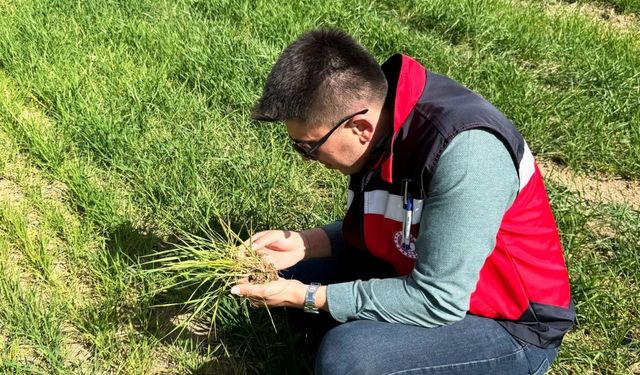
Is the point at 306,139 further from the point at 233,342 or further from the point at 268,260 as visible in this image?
the point at 233,342

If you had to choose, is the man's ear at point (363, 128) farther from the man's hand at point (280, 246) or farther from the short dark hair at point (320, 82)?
the man's hand at point (280, 246)

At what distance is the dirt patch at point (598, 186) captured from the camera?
3150 millimetres

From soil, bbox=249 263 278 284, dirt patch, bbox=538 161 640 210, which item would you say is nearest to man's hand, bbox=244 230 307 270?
soil, bbox=249 263 278 284

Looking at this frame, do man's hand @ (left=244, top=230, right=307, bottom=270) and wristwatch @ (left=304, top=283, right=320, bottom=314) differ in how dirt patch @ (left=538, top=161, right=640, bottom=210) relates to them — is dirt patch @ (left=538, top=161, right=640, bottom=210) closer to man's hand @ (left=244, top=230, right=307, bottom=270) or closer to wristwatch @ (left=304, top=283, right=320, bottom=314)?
man's hand @ (left=244, top=230, right=307, bottom=270)

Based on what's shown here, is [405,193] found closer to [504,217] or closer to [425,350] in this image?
[504,217]

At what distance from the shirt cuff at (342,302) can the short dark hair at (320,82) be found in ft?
1.50

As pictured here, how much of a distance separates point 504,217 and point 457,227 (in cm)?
18

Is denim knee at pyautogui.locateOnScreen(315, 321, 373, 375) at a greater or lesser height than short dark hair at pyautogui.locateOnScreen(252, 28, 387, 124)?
lesser

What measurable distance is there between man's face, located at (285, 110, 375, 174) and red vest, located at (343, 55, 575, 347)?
0.17 ft

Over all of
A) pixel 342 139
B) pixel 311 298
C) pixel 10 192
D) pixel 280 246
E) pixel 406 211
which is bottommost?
pixel 10 192

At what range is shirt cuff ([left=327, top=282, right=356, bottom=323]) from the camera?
184cm

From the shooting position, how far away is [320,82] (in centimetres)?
168

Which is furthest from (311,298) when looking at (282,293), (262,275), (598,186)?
(598,186)

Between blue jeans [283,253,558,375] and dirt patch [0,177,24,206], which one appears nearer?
blue jeans [283,253,558,375]
